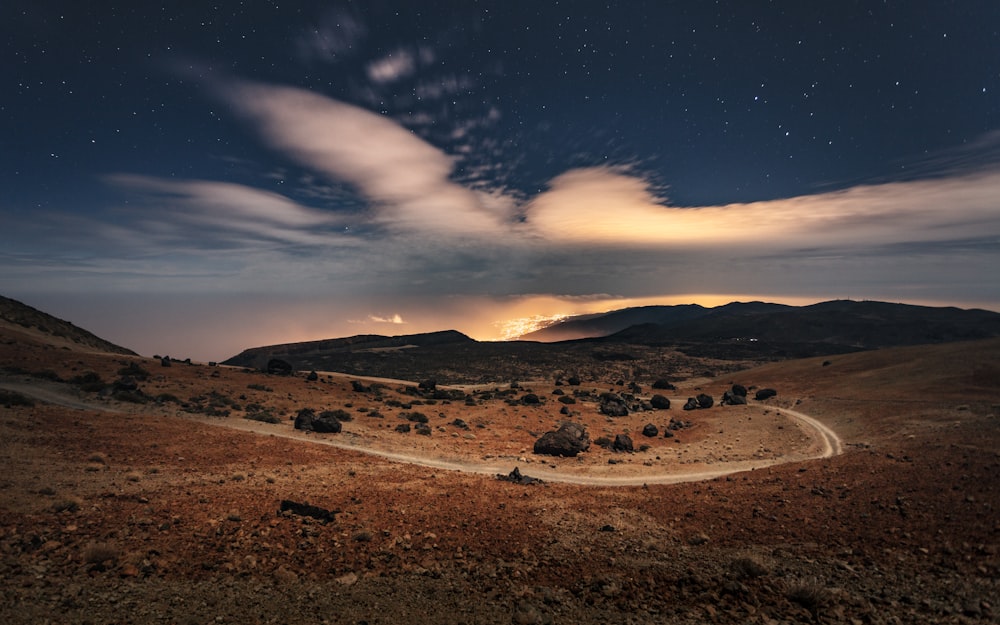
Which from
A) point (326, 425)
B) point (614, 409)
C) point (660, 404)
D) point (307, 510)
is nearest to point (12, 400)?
point (326, 425)

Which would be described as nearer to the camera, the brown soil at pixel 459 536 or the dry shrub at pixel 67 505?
the brown soil at pixel 459 536

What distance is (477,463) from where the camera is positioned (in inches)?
1028

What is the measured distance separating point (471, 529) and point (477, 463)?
13661 mm

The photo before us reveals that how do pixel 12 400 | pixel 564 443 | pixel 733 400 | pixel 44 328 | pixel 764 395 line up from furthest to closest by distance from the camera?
pixel 44 328 → pixel 764 395 → pixel 733 400 → pixel 564 443 → pixel 12 400

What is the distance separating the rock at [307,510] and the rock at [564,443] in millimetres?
18746

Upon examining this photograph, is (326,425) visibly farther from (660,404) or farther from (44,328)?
(44,328)

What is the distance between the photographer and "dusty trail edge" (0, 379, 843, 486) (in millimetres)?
23172

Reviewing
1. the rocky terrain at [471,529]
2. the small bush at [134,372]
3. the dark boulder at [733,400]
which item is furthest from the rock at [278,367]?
the dark boulder at [733,400]

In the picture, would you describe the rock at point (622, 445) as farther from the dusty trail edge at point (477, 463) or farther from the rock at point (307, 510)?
the rock at point (307, 510)

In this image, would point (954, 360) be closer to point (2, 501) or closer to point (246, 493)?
point (246, 493)

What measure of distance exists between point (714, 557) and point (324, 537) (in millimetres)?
10679

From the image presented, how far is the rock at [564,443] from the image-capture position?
96.8 feet

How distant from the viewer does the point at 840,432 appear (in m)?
33.4

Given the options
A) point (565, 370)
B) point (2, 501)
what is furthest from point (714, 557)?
point (565, 370)
